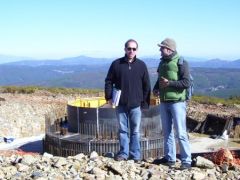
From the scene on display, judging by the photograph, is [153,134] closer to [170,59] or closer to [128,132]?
[128,132]

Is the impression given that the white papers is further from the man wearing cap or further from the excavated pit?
the excavated pit

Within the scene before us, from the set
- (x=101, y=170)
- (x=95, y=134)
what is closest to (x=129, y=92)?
(x=101, y=170)

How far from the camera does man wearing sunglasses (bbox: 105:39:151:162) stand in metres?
8.69

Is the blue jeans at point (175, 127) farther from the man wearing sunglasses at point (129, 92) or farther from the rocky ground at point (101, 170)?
the man wearing sunglasses at point (129, 92)

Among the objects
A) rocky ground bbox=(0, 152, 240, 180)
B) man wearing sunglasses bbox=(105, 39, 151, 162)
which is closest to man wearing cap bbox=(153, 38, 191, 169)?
rocky ground bbox=(0, 152, 240, 180)

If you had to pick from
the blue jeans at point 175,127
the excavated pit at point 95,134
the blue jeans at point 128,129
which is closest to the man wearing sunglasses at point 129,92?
the blue jeans at point 128,129

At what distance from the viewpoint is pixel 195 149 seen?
65.1 feet

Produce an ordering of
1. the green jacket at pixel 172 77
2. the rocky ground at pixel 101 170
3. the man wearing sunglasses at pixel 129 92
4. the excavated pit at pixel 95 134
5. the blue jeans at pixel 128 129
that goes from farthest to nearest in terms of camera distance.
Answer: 1. the excavated pit at pixel 95 134
2. the blue jeans at pixel 128 129
3. the man wearing sunglasses at pixel 129 92
4. the green jacket at pixel 172 77
5. the rocky ground at pixel 101 170

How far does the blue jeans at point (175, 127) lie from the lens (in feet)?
26.5

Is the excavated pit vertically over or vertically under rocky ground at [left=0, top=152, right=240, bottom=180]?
under

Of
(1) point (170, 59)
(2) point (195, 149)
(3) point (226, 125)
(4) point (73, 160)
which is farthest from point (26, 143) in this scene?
(1) point (170, 59)

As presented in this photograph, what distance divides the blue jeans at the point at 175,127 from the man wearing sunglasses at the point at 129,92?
2.16ft

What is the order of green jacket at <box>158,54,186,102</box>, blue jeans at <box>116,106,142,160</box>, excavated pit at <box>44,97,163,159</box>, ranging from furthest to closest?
excavated pit at <box>44,97,163,159</box>, blue jeans at <box>116,106,142,160</box>, green jacket at <box>158,54,186,102</box>

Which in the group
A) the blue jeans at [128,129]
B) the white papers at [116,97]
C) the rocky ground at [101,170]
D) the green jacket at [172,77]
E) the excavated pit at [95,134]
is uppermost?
the green jacket at [172,77]
